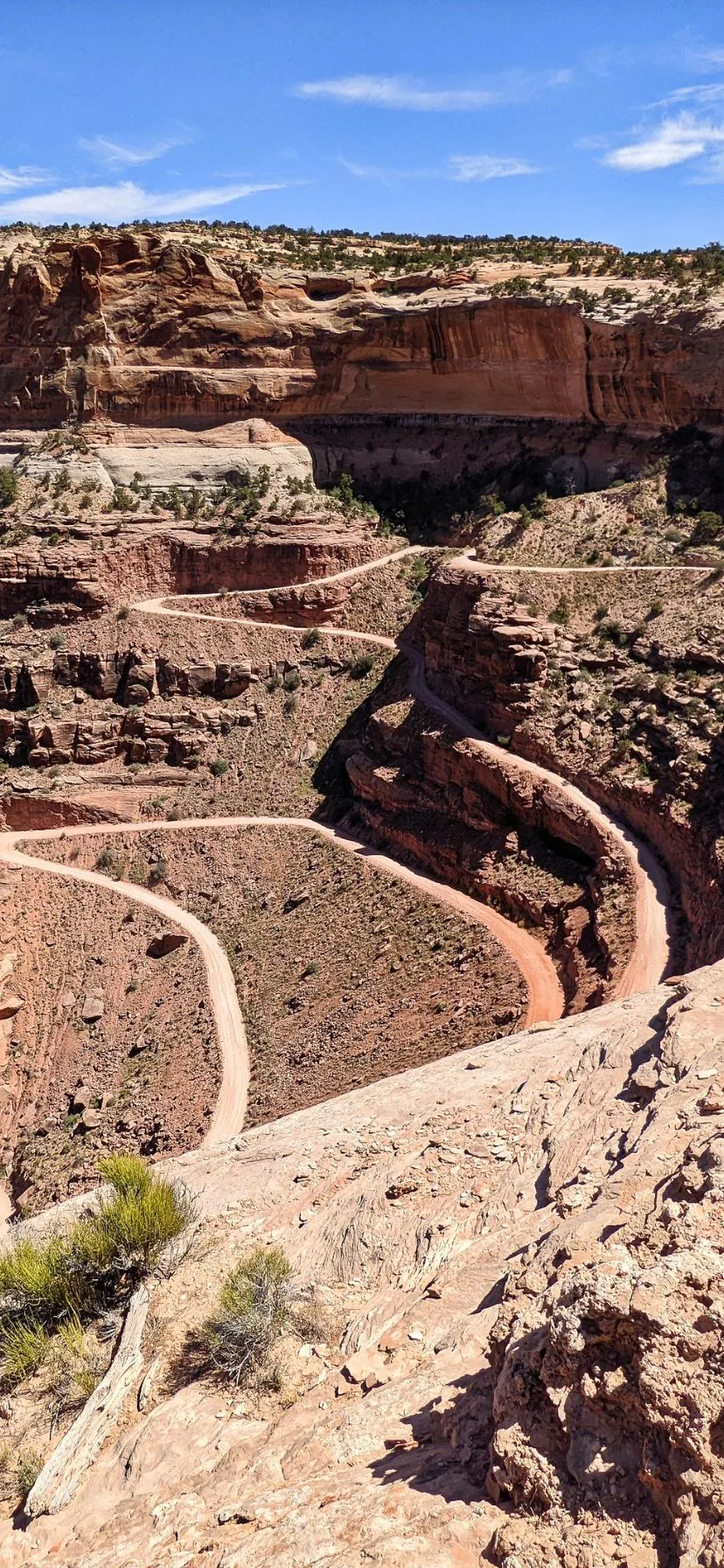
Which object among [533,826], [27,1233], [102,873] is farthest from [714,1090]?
[102,873]

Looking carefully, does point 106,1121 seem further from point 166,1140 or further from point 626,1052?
point 626,1052

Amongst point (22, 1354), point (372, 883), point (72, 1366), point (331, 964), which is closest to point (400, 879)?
point (372, 883)

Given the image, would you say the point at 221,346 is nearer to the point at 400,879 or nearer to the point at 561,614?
the point at 561,614

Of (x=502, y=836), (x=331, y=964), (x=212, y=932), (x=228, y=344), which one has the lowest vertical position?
(x=212, y=932)

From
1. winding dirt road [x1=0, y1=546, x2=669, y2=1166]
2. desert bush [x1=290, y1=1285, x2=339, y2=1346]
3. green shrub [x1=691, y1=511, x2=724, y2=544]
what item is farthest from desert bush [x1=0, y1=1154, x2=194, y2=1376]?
green shrub [x1=691, y1=511, x2=724, y2=544]

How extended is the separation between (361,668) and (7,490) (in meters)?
20.3

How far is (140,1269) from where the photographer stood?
46.4 ft

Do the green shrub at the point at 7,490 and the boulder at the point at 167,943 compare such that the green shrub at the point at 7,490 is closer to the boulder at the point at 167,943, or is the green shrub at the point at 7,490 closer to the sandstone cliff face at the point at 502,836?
the sandstone cliff face at the point at 502,836

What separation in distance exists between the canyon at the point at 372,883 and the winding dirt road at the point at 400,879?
0.17 metres

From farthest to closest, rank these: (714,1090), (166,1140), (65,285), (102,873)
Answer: (65,285), (102,873), (166,1140), (714,1090)

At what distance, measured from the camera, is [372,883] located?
33281 millimetres

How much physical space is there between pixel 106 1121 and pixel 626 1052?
18.1m

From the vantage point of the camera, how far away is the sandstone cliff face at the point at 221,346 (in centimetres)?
5281

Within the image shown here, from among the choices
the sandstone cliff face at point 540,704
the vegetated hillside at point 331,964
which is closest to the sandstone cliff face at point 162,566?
the sandstone cliff face at point 540,704
